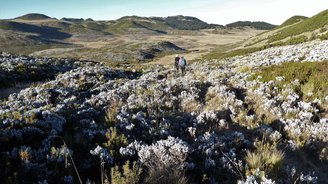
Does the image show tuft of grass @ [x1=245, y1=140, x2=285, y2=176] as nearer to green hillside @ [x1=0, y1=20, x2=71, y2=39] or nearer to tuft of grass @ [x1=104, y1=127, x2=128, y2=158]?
tuft of grass @ [x1=104, y1=127, x2=128, y2=158]

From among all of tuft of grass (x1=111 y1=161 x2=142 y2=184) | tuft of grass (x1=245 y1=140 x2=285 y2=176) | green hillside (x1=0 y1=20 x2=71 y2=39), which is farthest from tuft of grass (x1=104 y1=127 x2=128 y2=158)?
green hillside (x1=0 y1=20 x2=71 y2=39)

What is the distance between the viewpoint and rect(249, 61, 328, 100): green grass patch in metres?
11.7

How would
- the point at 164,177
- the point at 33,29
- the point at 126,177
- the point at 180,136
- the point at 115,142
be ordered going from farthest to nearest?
the point at 33,29, the point at 180,136, the point at 115,142, the point at 164,177, the point at 126,177

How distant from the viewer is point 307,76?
44.4ft

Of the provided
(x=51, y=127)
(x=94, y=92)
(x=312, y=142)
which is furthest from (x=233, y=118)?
(x=94, y=92)

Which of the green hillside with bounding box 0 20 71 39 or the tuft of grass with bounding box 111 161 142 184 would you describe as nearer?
the tuft of grass with bounding box 111 161 142 184

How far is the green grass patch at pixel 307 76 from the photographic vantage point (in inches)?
462

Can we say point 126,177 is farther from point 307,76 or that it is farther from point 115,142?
point 307,76

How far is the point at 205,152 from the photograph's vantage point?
757 centimetres

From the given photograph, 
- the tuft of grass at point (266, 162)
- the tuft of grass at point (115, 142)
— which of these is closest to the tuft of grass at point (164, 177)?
the tuft of grass at point (115, 142)

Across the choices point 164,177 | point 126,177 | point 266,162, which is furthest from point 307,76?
point 126,177

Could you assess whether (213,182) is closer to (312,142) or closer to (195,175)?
(195,175)

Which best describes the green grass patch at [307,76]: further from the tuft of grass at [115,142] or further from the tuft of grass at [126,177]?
the tuft of grass at [126,177]

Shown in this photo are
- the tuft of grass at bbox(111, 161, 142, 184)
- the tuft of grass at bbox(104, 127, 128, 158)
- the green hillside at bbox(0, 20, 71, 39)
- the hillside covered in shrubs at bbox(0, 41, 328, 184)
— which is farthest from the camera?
the green hillside at bbox(0, 20, 71, 39)
